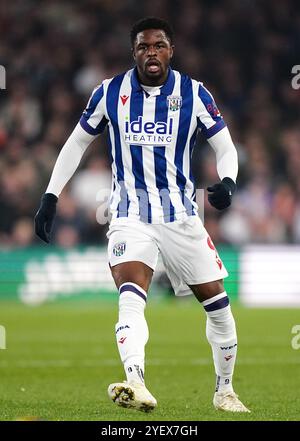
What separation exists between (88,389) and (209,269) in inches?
77.3

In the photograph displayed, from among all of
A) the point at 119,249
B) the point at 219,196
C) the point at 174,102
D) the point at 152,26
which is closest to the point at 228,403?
the point at 119,249

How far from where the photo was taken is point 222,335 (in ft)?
24.5

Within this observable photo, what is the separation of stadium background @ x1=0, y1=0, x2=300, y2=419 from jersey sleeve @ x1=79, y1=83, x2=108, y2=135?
7.66 m

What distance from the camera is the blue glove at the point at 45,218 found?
24.0 ft

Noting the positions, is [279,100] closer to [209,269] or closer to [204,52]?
[204,52]

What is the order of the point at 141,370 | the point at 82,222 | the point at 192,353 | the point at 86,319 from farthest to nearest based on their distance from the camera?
the point at 82,222
the point at 86,319
the point at 192,353
the point at 141,370

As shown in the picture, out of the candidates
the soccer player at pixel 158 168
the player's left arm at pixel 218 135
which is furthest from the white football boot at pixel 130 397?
the player's left arm at pixel 218 135

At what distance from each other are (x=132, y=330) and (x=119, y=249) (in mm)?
538

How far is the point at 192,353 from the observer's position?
11805mm

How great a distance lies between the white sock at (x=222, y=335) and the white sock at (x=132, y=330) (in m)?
0.52

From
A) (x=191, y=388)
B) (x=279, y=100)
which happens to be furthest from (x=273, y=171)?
(x=191, y=388)

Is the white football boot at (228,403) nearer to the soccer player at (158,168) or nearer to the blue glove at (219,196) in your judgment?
the soccer player at (158,168)

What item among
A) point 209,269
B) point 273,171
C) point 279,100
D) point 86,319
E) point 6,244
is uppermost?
point 279,100

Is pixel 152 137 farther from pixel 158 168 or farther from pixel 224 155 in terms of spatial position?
pixel 224 155
